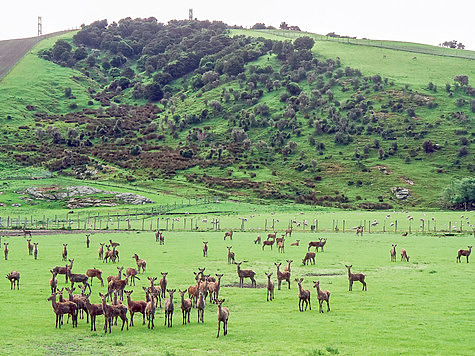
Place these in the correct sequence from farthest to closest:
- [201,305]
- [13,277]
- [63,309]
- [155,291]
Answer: [13,277] → [155,291] → [201,305] → [63,309]

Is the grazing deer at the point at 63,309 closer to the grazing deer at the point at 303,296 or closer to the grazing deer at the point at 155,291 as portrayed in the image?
the grazing deer at the point at 155,291

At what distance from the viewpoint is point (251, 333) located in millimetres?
23469

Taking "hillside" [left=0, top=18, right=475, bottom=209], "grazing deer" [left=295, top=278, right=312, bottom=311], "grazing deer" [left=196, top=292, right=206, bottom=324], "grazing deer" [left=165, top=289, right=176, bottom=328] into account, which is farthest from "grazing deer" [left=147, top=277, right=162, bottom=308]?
"hillside" [left=0, top=18, right=475, bottom=209]

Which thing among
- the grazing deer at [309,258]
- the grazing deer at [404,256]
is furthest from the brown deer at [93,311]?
the grazing deer at [404,256]

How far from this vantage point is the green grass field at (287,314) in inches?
848

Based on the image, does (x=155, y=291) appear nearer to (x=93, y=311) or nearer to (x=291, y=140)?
(x=93, y=311)

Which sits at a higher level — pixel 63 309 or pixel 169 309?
pixel 169 309

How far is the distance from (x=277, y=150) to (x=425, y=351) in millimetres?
135835

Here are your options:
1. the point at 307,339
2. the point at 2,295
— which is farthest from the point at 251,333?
the point at 2,295

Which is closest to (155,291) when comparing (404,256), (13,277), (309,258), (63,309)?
(63,309)

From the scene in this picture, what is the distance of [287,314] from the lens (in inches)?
1061

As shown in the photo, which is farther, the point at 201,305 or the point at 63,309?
the point at 201,305

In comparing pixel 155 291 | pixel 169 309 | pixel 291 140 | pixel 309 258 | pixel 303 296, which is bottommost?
pixel 309 258

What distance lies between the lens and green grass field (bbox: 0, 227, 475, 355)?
21.5 meters
